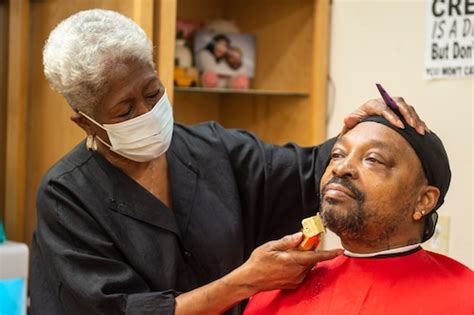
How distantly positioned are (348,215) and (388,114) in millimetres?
214

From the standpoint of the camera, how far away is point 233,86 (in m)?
2.56

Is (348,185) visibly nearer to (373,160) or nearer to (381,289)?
(373,160)

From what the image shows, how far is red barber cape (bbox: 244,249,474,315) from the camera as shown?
1.36 m

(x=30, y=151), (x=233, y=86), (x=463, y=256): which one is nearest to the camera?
(x=463, y=256)

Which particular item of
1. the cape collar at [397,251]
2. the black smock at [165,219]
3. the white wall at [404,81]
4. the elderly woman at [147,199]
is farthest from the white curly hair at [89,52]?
the white wall at [404,81]

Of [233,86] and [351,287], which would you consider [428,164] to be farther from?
[233,86]

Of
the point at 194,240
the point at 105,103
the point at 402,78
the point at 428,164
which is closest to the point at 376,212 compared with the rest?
the point at 428,164

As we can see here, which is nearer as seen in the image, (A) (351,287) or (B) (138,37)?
(A) (351,287)

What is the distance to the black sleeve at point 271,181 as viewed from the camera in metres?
1.81

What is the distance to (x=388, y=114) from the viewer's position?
1424 mm

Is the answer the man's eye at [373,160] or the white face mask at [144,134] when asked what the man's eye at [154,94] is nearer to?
the white face mask at [144,134]

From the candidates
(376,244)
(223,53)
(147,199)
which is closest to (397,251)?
(376,244)

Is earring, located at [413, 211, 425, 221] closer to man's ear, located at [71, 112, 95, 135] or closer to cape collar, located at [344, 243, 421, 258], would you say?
cape collar, located at [344, 243, 421, 258]

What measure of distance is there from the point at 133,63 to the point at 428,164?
63 centimetres
